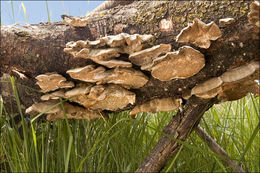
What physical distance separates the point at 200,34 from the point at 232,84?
0.18m

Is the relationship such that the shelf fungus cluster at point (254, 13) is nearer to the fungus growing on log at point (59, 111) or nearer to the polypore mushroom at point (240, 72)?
the polypore mushroom at point (240, 72)

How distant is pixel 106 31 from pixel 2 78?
43 cm

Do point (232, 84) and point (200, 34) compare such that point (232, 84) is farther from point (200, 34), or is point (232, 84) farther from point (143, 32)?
point (143, 32)

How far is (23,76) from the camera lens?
786 millimetres

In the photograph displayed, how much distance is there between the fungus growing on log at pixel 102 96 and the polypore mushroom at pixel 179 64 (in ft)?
0.40

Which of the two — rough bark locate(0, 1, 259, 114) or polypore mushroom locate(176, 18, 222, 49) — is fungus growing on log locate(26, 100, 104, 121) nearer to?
rough bark locate(0, 1, 259, 114)

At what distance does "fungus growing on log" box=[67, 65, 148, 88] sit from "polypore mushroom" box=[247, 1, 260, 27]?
30cm

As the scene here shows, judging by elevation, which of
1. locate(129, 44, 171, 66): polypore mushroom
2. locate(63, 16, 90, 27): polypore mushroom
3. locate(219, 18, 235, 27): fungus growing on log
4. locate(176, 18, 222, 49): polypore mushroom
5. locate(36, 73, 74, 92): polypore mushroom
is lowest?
Result: locate(36, 73, 74, 92): polypore mushroom

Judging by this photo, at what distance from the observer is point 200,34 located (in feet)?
1.83

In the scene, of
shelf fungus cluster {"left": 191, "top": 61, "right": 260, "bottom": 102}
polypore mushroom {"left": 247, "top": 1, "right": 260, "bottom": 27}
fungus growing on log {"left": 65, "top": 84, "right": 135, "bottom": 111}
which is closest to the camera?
Result: polypore mushroom {"left": 247, "top": 1, "right": 260, "bottom": 27}

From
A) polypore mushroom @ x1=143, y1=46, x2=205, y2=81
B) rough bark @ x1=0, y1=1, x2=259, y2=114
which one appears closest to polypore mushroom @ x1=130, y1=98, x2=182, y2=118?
rough bark @ x1=0, y1=1, x2=259, y2=114

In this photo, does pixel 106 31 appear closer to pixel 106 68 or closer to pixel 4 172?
pixel 106 68

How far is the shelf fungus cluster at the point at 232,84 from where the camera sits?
1.95 ft

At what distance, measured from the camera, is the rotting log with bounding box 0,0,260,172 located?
60 cm
